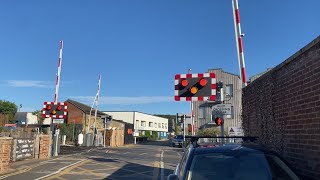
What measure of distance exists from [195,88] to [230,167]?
8.59 metres

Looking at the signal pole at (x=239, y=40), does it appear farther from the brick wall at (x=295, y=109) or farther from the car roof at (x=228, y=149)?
the car roof at (x=228, y=149)

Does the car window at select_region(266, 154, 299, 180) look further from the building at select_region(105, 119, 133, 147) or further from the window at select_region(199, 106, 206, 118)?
the window at select_region(199, 106, 206, 118)

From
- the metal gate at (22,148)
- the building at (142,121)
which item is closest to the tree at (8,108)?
the building at (142,121)

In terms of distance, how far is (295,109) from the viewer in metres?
7.20

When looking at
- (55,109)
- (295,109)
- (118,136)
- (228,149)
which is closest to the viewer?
(228,149)

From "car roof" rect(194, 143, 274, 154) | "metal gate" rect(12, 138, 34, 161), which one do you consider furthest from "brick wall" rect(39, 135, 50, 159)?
"car roof" rect(194, 143, 274, 154)

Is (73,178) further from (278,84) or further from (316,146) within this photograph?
(316,146)

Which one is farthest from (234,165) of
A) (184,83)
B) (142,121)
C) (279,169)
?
(142,121)

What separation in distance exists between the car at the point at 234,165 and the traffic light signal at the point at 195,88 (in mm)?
8106

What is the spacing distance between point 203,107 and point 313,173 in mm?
50065

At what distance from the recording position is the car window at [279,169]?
481 centimetres

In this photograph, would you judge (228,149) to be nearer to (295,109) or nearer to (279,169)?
(279,169)

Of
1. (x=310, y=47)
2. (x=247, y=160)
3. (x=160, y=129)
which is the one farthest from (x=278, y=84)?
(x=160, y=129)

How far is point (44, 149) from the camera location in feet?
74.9
